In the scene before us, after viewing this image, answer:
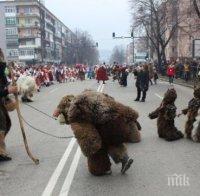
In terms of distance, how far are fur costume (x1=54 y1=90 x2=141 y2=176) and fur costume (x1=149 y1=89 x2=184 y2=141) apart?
3.49 m

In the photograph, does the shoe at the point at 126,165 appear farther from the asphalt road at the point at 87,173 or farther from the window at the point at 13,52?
the window at the point at 13,52

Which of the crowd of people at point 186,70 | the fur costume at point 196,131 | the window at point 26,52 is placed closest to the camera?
the fur costume at point 196,131

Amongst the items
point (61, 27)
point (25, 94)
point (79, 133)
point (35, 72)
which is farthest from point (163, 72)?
point (61, 27)

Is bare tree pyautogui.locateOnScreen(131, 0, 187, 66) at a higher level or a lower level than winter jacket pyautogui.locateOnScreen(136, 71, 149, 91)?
higher

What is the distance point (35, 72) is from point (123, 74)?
7.82 metres

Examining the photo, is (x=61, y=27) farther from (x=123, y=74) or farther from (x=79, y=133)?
(x=79, y=133)

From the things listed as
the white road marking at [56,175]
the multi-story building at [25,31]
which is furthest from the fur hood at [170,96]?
the multi-story building at [25,31]

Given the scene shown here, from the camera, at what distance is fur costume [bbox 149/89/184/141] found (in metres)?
11.3

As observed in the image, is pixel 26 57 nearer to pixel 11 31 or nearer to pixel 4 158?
pixel 11 31

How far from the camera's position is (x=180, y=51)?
102 m

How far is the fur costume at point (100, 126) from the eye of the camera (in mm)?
7539

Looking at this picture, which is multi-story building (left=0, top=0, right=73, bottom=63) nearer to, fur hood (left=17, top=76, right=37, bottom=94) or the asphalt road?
fur hood (left=17, top=76, right=37, bottom=94)

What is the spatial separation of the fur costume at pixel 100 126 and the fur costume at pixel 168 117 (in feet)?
11.4

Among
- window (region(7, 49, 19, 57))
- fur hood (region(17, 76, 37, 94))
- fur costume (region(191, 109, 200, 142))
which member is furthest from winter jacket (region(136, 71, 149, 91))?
window (region(7, 49, 19, 57))
